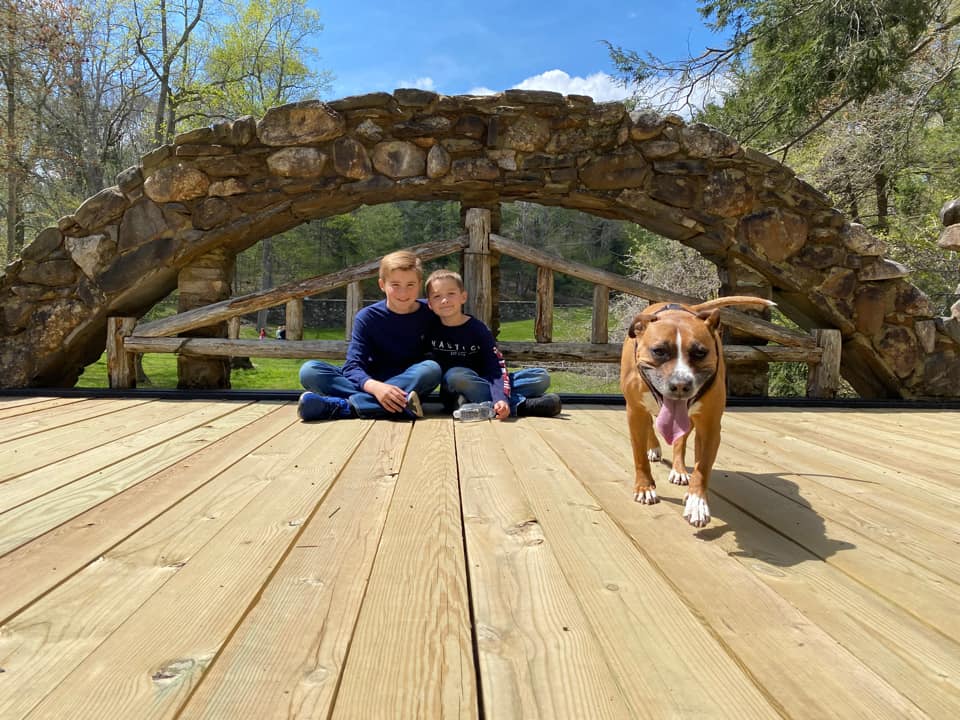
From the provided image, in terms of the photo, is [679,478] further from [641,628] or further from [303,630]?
[303,630]

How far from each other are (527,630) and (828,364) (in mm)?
4751

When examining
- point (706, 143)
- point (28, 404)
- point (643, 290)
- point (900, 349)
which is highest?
point (706, 143)

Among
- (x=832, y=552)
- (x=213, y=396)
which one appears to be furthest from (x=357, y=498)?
(x=213, y=396)

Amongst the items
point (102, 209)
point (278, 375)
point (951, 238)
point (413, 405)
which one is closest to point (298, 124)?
point (102, 209)

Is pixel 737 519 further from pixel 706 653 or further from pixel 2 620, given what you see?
pixel 2 620

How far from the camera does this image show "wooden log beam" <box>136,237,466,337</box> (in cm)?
463

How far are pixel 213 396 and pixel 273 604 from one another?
3541 mm

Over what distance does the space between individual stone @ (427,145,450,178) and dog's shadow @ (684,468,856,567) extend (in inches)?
130

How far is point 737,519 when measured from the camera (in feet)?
6.30

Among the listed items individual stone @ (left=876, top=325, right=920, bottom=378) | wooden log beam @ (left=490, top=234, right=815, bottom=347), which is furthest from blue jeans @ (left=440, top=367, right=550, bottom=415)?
individual stone @ (left=876, top=325, right=920, bottom=378)

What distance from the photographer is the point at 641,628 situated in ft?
3.88

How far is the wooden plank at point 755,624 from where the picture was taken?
97 centimetres

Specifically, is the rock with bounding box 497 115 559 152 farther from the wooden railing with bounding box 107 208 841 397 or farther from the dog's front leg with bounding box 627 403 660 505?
the dog's front leg with bounding box 627 403 660 505

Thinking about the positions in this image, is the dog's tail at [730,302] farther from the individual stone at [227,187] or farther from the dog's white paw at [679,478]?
the individual stone at [227,187]
